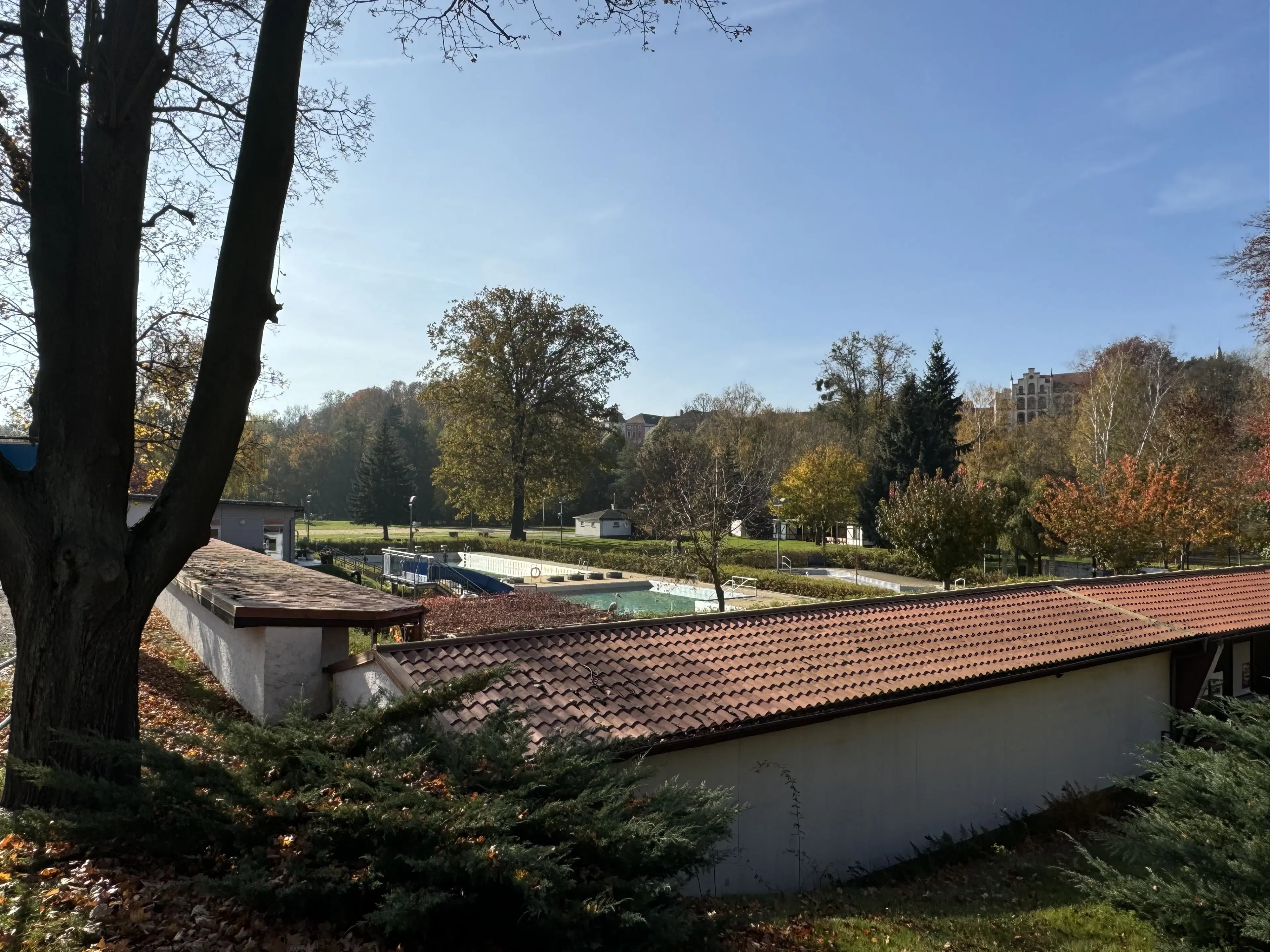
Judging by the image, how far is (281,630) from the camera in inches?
320

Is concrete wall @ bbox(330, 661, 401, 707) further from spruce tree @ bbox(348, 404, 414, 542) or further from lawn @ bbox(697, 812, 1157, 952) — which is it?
spruce tree @ bbox(348, 404, 414, 542)

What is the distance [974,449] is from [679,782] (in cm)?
4668

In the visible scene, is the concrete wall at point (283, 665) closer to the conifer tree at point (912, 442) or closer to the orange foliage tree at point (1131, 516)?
the orange foliage tree at point (1131, 516)

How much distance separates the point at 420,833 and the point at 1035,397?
11257cm

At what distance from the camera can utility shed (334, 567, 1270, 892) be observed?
727 cm

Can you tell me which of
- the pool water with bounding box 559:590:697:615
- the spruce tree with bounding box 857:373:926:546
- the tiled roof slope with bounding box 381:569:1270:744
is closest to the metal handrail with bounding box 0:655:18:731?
the tiled roof slope with bounding box 381:569:1270:744

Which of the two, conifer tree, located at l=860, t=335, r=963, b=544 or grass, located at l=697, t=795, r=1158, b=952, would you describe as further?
conifer tree, located at l=860, t=335, r=963, b=544

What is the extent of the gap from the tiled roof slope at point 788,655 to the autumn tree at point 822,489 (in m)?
31.1

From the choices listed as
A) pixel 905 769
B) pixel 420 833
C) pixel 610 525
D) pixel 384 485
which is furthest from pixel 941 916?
pixel 384 485

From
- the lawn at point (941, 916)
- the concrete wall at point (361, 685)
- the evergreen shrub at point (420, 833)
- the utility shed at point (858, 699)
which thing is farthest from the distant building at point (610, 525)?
the evergreen shrub at point (420, 833)

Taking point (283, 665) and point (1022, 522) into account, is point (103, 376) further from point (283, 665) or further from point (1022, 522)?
point (1022, 522)

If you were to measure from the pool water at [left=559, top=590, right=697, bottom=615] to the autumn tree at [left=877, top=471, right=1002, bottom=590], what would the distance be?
22.0 ft

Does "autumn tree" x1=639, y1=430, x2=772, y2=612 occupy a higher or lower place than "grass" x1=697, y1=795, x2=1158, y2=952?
higher

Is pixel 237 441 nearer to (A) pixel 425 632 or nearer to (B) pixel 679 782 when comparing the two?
(B) pixel 679 782
